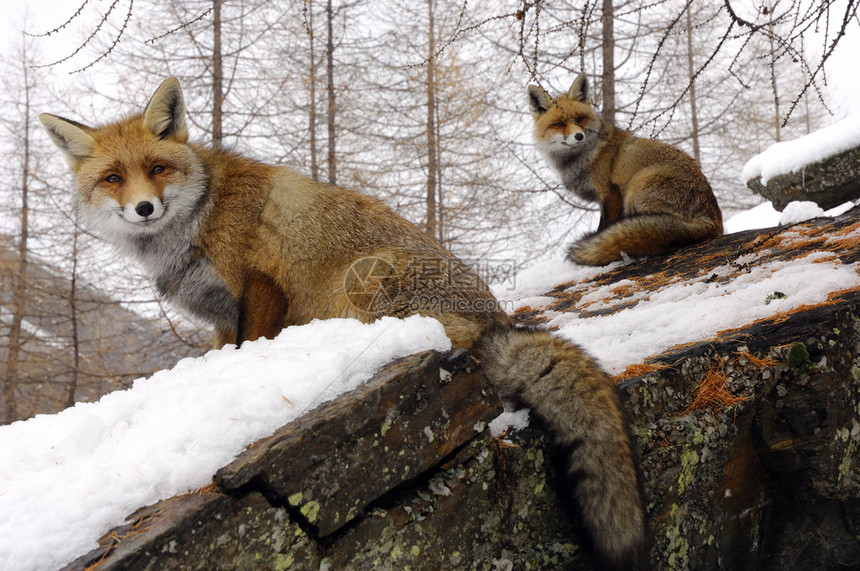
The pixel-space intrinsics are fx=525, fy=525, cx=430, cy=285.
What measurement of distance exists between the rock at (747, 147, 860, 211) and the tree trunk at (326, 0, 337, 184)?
10092mm

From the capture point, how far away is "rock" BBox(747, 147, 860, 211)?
333 inches

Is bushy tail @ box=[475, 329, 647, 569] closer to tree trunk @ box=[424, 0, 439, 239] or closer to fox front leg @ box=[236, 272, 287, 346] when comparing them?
fox front leg @ box=[236, 272, 287, 346]

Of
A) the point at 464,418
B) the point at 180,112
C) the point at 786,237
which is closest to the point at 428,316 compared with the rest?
the point at 464,418

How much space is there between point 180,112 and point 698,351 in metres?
3.76

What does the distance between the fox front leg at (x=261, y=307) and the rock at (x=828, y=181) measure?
927 cm

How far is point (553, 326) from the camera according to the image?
14.2 ft

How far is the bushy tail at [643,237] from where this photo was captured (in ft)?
20.2

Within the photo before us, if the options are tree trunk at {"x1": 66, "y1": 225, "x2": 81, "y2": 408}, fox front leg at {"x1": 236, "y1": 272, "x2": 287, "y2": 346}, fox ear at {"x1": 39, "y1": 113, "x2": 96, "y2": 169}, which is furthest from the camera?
tree trunk at {"x1": 66, "y1": 225, "x2": 81, "y2": 408}

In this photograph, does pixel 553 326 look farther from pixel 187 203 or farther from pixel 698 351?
pixel 187 203

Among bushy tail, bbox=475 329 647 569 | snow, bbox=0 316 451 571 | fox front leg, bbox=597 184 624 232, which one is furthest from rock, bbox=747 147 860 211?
snow, bbox=0 316 451 571

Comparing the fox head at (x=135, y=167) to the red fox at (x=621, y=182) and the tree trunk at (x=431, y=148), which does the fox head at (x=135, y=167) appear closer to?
the red fox at (x=621, y=182)

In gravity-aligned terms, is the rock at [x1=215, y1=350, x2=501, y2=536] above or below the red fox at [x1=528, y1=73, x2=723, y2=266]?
below

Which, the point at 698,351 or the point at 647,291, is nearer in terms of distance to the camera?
the point at 698,351

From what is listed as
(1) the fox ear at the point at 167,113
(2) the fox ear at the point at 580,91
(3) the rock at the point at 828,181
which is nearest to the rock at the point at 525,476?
(1) the fox ear at the point at 167,113
